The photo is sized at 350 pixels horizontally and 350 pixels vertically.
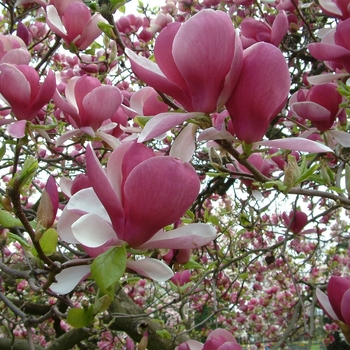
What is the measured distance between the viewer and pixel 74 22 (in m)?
0.97

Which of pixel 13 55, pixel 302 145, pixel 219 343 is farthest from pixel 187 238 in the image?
pixel 13 55

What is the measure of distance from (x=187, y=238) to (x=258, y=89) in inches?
7.7

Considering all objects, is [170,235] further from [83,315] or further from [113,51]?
[113,51]

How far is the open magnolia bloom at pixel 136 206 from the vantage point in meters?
0.46

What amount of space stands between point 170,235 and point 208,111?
0.53 feet

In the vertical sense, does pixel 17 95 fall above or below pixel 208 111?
above

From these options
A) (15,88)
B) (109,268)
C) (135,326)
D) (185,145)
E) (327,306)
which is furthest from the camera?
(135,326)

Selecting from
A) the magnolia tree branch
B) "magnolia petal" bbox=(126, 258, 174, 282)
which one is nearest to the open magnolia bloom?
"magnolia petal" bbox=(126, 258, 174, 282)

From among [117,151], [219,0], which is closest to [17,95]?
[117,151]

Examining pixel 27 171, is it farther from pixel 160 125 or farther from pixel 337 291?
pixel 337 291

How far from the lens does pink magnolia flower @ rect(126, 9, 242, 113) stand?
48 cm

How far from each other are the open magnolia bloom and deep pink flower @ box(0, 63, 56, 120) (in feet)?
0.97

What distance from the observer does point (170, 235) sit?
0.53m

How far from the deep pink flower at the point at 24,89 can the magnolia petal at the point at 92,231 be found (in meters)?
0.35
